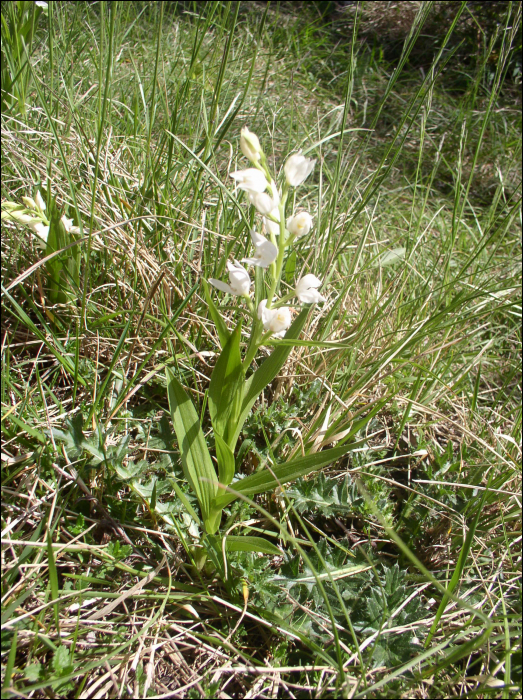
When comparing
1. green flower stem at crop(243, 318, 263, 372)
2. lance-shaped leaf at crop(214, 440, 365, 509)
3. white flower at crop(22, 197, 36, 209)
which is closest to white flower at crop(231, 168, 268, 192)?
green flower stem at crop(243, 318, 263, 372)

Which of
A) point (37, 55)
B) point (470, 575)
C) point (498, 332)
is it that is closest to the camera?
point (470, 575)

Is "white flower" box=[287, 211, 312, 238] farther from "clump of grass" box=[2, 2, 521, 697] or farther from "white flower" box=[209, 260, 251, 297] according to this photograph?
"clump of grass" box=[2, 2, 521, 697]

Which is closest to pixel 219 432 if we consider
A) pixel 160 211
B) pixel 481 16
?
pixel 160 211

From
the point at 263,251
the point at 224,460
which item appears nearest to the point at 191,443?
the point at 224,460

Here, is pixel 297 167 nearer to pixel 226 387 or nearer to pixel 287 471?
pixel 226 387

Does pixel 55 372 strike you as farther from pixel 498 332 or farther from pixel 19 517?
pixel 498 332
